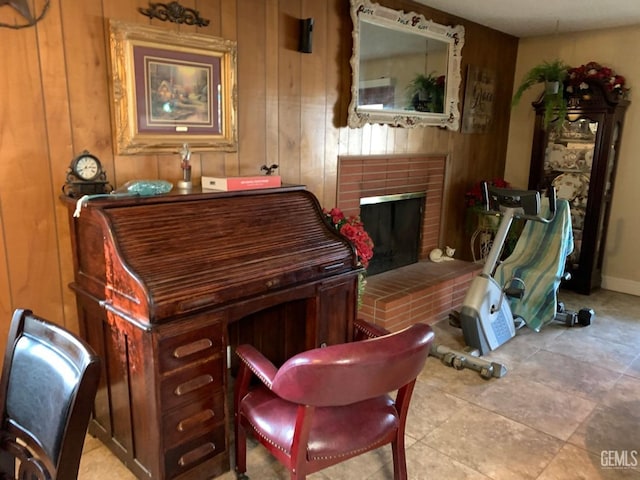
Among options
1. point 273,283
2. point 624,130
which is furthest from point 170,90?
point 624,130

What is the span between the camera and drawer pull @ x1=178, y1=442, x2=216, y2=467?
188 centimetres

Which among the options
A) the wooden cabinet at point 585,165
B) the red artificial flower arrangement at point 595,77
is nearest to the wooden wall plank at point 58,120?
the wooden cabinet at point 585,165

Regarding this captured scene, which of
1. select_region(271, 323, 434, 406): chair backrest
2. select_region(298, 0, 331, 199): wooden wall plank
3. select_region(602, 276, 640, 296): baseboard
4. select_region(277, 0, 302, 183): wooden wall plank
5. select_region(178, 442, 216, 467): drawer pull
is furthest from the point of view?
select_region(602, 276, 640, 296): baseboard

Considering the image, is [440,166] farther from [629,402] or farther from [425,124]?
[629,402]

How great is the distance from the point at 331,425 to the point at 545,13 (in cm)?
355

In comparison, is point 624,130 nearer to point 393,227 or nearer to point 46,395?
point 393,227

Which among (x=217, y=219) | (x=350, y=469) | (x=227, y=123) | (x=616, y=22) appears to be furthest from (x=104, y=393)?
(x=616, y=22)

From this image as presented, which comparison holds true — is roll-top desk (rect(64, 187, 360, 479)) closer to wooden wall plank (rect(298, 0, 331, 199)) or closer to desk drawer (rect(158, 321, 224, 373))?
desk drawer (rect(158, 321, 224, 373))

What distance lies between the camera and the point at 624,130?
168 inches

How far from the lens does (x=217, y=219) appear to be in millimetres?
2125

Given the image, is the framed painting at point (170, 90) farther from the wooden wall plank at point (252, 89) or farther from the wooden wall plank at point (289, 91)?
the wooden wall plank at point (289, 91)

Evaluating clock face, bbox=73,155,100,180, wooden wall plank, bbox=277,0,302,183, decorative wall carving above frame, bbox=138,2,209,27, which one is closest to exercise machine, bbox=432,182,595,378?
wooden wall plank, bbox=277,0,302,183

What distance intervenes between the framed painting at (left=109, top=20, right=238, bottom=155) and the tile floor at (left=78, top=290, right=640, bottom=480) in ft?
4.80

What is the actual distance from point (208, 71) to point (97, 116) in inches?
23.8
